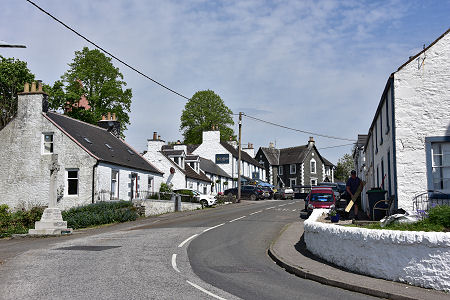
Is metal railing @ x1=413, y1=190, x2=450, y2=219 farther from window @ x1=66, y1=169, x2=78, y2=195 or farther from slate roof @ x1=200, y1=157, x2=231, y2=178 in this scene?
slate roof @ x1=200, y1=157, x2=231, y2=178

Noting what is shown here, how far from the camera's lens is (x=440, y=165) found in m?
16.1

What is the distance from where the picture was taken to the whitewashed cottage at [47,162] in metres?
31.2

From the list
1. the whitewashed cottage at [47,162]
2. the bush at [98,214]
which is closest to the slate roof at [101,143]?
the whitewashed cottage at [47,162]

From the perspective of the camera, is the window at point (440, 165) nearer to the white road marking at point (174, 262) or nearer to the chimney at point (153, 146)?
the white road marking at point (174, 262)

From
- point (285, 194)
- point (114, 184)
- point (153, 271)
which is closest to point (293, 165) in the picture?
point (285, 194)

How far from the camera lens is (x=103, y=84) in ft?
172

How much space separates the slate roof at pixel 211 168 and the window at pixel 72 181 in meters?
26.5

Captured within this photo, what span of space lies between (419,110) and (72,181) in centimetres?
2353

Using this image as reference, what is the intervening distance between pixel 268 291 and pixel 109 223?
20.0 meters

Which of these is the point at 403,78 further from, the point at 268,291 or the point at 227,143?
the point at 227,143

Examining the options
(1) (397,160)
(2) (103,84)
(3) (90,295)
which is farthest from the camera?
(2) (103,84)

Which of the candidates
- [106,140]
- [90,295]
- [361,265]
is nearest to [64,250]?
[90,295]

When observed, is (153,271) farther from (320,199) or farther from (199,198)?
(199,198)

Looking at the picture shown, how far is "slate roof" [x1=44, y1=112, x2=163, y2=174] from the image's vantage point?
32.6m
